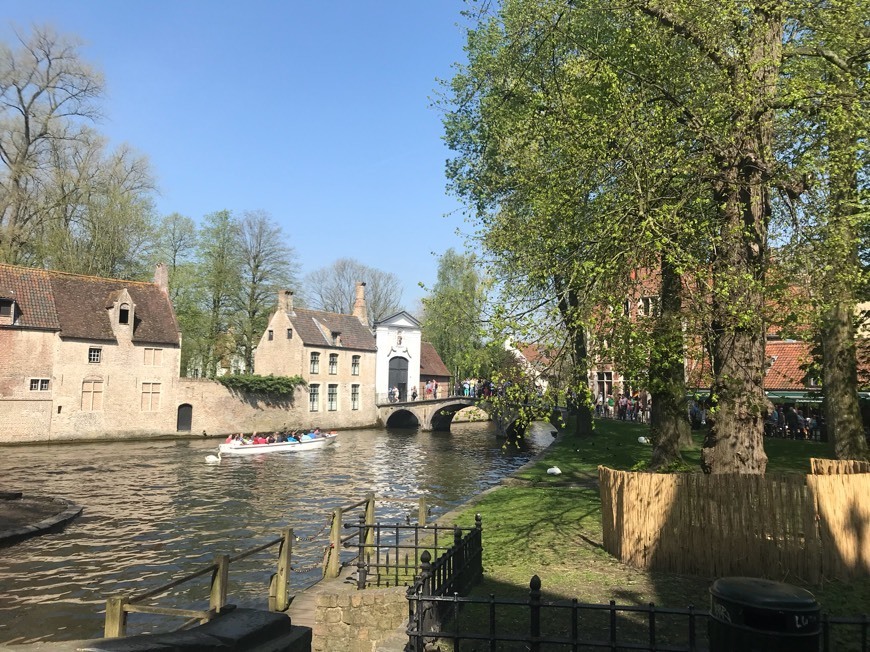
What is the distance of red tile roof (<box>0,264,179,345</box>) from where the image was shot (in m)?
35.9

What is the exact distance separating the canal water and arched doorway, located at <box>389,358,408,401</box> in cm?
1848

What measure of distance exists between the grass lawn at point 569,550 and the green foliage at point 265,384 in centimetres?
2792

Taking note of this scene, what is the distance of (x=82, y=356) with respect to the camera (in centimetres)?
3712

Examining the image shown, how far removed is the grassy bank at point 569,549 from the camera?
26.9 ft

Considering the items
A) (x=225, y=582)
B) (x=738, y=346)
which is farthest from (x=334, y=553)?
(x=738, y=346)

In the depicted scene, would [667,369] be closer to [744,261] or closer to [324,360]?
[744,261]

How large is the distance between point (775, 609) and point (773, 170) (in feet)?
27.5

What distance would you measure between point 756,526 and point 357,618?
5662mm

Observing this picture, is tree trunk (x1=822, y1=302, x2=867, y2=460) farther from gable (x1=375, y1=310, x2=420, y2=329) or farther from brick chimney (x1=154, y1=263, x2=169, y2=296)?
gable (x1=375, y1=310, x2=420, y2=329)

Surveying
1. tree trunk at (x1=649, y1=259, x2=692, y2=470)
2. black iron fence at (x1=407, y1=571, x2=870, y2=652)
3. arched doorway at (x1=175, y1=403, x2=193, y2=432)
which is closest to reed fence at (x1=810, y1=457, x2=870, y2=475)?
tree trunk at (x1=649, y1=259, x2=692, y2=470)

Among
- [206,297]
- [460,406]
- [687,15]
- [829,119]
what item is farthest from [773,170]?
[206,297]

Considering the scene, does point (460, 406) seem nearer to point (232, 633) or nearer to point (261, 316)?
point (261, 316)

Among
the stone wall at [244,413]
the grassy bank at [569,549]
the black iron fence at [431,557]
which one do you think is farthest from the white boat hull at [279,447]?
the black iron fence at [431,557]

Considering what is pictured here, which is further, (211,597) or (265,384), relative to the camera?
(265,384)
